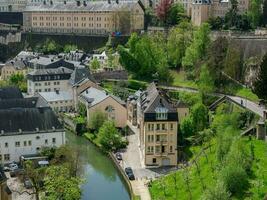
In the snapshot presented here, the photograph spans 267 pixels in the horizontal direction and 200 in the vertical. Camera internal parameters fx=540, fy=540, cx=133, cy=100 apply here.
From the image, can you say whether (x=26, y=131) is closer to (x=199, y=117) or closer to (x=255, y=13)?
(x=199, y=117)

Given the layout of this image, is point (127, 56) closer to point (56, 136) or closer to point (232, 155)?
point (56, 136)

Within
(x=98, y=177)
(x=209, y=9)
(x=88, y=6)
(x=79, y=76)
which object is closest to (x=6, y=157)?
(x=98, y=177)

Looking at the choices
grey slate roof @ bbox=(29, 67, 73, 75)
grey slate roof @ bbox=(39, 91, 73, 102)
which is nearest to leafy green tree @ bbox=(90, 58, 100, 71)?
grey slate roof @ bbox=(29, 67, 73, 75)

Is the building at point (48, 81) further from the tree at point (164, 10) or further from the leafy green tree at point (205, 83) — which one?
the tree at point (164, 10)

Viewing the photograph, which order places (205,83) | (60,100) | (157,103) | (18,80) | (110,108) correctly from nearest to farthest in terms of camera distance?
(157,103), (110,108), (205,83), (60,100), (18,80)

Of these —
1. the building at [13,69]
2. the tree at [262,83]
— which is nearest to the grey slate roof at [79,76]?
the building at [13,69]

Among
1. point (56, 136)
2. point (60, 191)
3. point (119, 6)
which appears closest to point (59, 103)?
point (56, 136)
